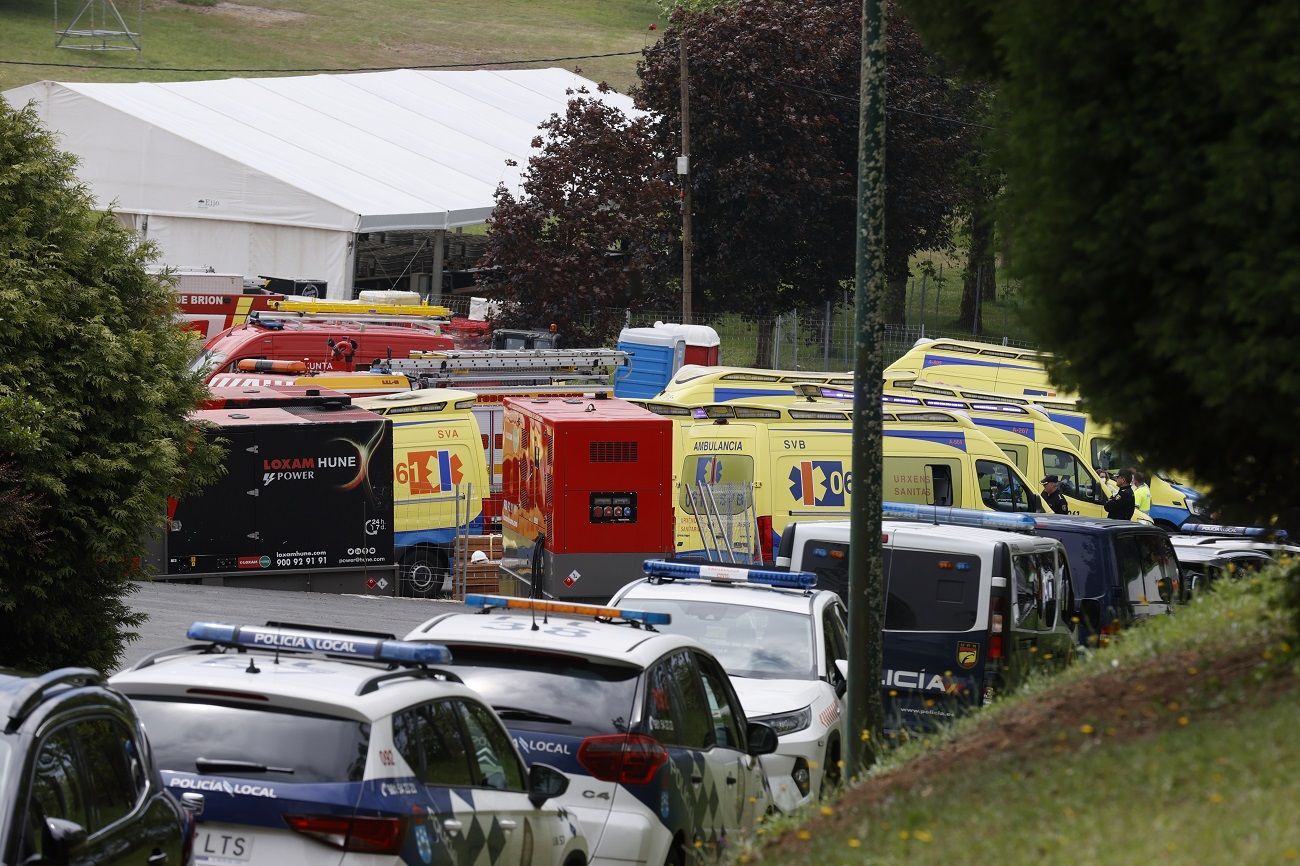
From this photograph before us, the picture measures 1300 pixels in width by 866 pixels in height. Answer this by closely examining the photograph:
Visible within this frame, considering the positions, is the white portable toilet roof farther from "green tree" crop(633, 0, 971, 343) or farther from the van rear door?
the van rear door

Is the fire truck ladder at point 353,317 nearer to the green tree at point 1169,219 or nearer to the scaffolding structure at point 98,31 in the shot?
the green tree at point 1169,219

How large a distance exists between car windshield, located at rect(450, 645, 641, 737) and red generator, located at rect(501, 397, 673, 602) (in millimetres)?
11719

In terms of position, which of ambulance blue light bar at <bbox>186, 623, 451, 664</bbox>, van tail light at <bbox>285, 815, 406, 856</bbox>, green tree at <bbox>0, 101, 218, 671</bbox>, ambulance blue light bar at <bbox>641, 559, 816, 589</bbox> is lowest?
van tail light at <bbox>285, 815, 406, 856</bbox>

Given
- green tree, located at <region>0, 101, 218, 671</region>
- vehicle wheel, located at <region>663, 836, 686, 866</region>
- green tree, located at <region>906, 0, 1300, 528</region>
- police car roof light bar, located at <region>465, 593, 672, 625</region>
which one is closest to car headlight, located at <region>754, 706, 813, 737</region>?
police car roof light bar, located at <region>465, 593, 672, 625</region>

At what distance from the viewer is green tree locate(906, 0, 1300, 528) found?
5789 millimetres

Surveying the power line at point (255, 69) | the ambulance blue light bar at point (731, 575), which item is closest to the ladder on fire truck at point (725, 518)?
the ambulance blue light bar at point (731, 575)

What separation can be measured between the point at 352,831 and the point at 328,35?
92.1 m

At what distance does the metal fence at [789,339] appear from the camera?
42250mm

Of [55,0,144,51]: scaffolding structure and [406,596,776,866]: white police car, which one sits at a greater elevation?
[55,0,144,51]: scaffolding structure

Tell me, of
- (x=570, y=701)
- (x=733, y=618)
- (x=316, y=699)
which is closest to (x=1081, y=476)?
(x=733, y=618)

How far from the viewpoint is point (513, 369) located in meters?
28.8

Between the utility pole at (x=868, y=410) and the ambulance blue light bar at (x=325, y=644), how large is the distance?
13.9 feet

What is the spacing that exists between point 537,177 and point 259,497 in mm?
20477

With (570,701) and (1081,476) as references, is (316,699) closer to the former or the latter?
(570,701)
